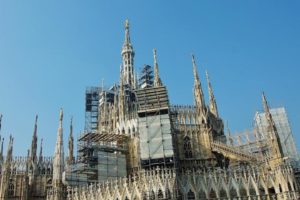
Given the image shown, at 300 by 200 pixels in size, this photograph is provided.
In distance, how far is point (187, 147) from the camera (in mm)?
39844

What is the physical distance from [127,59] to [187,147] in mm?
32644

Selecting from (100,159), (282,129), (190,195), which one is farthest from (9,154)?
(282,129)

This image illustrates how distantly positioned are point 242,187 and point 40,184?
3046cm

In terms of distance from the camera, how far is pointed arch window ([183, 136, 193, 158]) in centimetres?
3947

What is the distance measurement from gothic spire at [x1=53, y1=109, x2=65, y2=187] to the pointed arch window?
14217 mm

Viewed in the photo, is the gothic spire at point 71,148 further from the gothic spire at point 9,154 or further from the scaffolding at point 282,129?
the scaffolding at point 282,129

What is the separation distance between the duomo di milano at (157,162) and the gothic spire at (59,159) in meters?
0.10

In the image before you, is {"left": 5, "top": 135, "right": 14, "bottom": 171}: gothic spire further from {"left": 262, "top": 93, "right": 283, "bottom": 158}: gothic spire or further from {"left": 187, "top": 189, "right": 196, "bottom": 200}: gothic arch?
{"left": 262, "top": 93, "right": 283, "bottom": 158}: gothic spire

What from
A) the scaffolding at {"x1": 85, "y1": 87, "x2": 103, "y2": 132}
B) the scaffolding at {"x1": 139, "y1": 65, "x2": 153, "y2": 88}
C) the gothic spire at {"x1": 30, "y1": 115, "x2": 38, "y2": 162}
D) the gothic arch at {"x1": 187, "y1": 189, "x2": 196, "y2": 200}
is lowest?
the gothic arch at {"x1": 187, "y1": 189, "x2": 196, "y2": 200}

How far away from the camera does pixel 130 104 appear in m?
50.4

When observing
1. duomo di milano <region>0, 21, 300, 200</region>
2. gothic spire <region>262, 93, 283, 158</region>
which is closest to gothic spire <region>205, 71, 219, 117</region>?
duomo di milano <region>0, 21, 300, 200</region>

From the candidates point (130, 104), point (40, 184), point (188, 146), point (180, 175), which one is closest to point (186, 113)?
point (188, 146)

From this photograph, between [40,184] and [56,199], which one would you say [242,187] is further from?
[40,184]

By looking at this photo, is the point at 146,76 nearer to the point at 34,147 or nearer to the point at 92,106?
the point at 92,106
